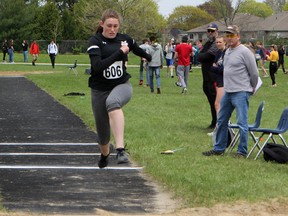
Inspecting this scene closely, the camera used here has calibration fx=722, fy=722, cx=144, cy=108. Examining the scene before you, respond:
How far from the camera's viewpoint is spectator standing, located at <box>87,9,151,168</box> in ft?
27.4

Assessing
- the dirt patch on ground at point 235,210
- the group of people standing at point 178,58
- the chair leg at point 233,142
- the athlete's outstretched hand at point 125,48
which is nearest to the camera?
the dirt patch on ground at point 235,210

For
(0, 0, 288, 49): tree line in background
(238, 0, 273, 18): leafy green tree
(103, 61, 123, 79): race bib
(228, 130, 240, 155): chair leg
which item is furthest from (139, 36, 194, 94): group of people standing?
(238, 0, 273, 18): leafy green tree

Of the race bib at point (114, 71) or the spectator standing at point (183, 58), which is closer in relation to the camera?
the race bib at point (114, 71)

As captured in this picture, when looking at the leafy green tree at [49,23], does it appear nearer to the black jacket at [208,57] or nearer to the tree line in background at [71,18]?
the tree line in background at [71,18]

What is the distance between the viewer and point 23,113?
18.7 meters

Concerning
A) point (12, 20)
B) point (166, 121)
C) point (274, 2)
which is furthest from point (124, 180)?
point (274, 2)

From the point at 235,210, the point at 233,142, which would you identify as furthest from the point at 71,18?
the point at 235,210

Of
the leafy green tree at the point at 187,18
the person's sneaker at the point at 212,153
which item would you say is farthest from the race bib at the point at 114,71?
the leafy green tree at the point at 187,18

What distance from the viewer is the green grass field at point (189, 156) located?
27.6 feet

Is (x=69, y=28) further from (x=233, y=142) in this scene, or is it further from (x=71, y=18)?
(x=233, y=142)

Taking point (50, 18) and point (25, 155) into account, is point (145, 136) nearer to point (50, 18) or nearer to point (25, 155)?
point (25, 155)

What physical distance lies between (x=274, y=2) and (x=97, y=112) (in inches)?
6425

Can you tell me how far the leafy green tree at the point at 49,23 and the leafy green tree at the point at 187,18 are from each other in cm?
5009

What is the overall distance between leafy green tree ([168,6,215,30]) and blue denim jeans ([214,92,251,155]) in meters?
122
